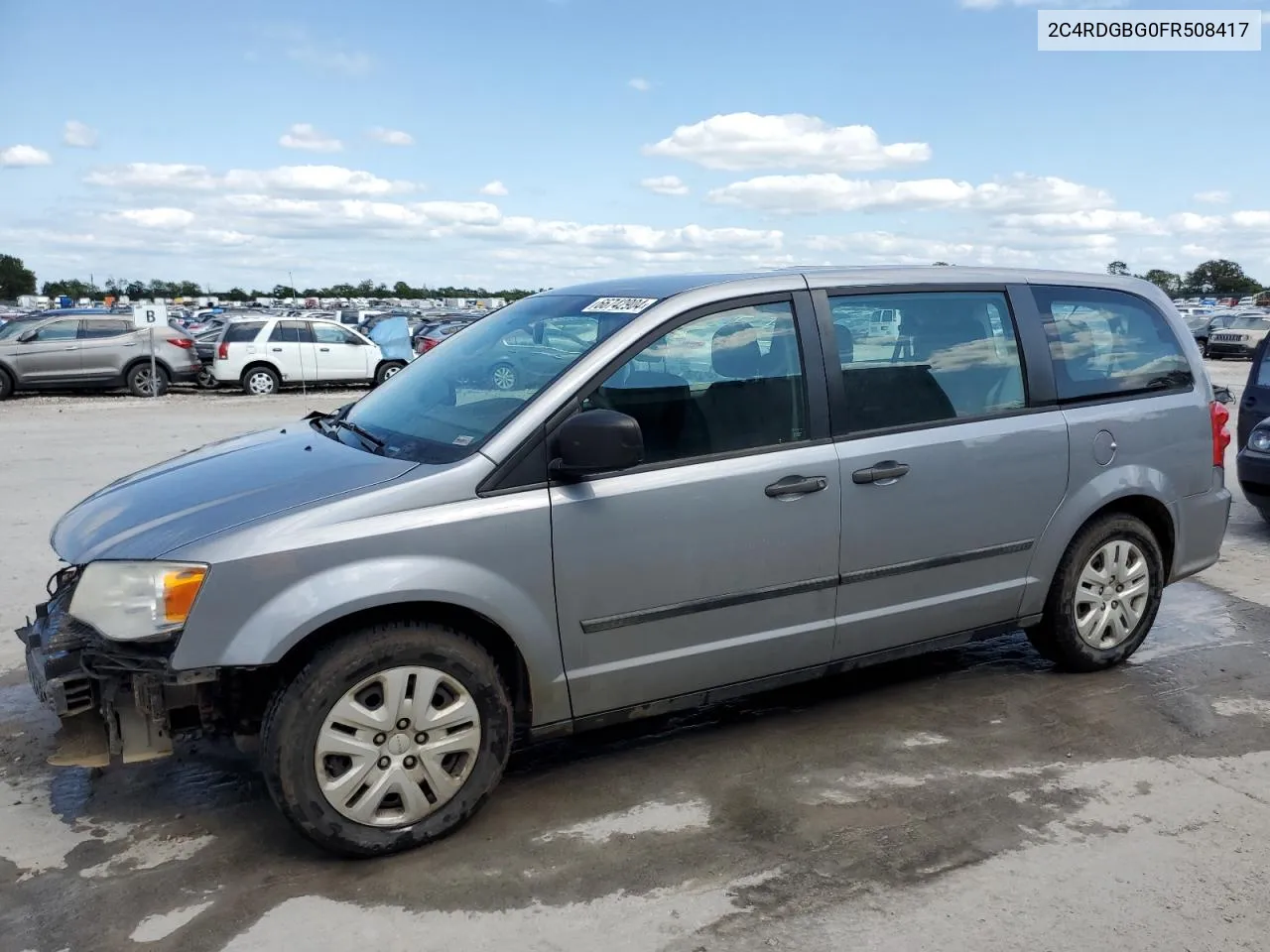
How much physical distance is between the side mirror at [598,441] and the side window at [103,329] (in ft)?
65.5

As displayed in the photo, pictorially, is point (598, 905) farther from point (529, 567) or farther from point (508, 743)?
point (529, 567)

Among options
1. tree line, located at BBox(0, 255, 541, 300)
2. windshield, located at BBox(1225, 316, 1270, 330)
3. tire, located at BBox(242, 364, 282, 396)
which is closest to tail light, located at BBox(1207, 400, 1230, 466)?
tire, located at BBox(242, 364, 282, 396)

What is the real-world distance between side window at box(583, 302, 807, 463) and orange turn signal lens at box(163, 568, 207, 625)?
4.25 feet

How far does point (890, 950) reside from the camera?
276 cm

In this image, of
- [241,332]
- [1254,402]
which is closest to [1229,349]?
[1254,402]

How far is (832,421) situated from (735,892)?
67.1 inches

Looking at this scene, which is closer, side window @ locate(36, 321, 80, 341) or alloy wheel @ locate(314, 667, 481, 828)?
alloy wheel @ locate(314, 667, 481, 828)

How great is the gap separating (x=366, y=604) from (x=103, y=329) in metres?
20.2

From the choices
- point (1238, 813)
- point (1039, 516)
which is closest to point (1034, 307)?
point (1039, 516)

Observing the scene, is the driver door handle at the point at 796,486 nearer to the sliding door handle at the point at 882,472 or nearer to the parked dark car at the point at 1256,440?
the sliding door handle at the point at 882,472

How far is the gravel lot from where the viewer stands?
2.88 meters

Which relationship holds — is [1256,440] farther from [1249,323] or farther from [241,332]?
[1249,323]

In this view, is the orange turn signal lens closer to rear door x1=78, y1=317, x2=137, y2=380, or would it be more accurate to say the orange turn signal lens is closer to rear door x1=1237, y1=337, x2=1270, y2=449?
rear door x1=1237, y1=337, x2=1270, y2=449

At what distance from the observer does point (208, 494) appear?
3424 millimetres
